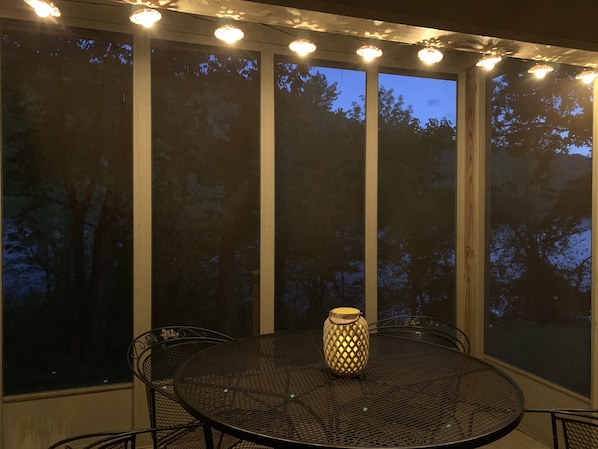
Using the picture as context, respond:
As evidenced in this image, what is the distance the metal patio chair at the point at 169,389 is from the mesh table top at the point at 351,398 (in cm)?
23

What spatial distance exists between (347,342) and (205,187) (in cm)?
164

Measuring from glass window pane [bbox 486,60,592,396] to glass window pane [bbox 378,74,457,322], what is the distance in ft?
1.09

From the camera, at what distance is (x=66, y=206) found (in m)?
2.62

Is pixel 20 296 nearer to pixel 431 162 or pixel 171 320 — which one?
pixel 171 320

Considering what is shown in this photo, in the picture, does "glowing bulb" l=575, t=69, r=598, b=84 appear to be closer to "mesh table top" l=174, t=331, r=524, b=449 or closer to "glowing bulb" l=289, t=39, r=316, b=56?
"glowing bulb" l=289, t=39, r=316, b=56

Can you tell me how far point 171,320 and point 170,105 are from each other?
4.44 feet

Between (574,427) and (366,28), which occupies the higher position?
(366,28)

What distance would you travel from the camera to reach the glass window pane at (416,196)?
3.24 meters

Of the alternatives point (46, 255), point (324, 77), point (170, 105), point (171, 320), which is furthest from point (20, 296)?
point (324, 77)

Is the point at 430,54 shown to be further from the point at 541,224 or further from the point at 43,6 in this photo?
the point at 43,6

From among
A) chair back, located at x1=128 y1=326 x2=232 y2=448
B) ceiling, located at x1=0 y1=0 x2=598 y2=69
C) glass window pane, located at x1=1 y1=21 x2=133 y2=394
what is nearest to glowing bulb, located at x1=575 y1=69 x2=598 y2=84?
ceiling, located at x1=0 y1=0 x2=598 y2=69

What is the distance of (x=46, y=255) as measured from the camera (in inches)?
102

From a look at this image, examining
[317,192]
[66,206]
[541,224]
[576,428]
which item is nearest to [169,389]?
[66,206]

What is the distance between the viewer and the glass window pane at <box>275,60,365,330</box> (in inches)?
119
